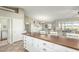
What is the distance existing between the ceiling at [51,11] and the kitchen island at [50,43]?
0.43 meters

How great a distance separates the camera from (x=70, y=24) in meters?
1.73

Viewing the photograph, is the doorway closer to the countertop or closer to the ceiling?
the ceiling

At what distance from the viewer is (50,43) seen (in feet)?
5.91

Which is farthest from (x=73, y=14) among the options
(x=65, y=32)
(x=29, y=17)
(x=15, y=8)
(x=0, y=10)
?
(x=0, y=10)

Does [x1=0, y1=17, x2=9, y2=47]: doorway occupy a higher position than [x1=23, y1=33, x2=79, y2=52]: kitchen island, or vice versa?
[x1=0, y1=17, x2=9, y2=47]: doorway

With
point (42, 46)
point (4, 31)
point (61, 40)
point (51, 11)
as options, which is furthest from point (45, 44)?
point (4, 31)

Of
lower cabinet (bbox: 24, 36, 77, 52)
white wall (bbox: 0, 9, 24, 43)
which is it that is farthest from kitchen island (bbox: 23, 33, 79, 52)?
white wall (bbox: 0, 9, 24, 43)

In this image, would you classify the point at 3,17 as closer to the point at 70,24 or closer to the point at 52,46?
the point at 52,46

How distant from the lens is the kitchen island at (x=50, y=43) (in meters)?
1.54

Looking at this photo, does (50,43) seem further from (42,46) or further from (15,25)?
(15,25)

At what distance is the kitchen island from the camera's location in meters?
1.54

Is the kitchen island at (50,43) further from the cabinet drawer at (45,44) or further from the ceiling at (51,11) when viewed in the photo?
the ceiling at (51,11)

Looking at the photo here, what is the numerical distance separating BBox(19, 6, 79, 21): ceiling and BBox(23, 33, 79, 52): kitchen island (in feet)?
1.40
